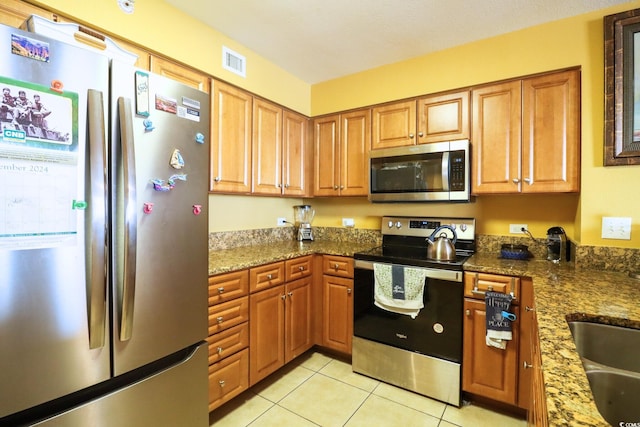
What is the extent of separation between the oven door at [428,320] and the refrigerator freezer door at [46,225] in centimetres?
165

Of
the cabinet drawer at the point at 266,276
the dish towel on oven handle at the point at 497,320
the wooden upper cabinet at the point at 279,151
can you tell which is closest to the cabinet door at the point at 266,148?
the wooden upper cabinet at the point at 279,151

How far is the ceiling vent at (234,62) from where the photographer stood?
2.20 m

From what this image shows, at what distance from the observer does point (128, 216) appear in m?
1.12

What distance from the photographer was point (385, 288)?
2.13 m

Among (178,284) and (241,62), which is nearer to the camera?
(178,284)

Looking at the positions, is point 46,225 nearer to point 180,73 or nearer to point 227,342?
point 227,342

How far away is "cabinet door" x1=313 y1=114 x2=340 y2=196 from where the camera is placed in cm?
283

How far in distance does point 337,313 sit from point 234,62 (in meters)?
2.13

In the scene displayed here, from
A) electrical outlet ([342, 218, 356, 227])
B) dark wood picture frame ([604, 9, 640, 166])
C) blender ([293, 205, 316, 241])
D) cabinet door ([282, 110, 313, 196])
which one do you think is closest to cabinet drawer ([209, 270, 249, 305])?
cabinet door ([282, 110, 313, 196])

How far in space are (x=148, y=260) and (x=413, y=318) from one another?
1.67m

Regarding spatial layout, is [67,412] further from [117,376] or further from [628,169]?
[628,169]

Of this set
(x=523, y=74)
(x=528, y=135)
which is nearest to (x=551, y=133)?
(x=528, y=135)

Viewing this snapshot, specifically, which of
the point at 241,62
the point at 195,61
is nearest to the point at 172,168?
the point at 195,61

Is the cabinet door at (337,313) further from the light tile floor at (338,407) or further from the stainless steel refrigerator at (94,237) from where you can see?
the stainless steel refrigerator at (94,237)
